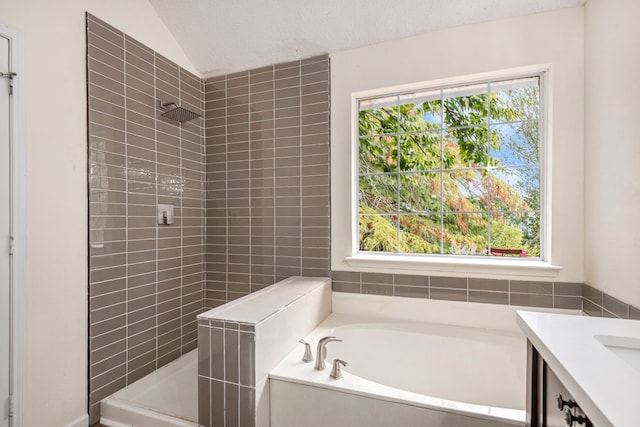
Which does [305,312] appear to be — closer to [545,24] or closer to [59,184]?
[59,184]

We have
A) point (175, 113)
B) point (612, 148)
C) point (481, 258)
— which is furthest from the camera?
point (175, 113)

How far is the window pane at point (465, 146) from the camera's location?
7.73 feet

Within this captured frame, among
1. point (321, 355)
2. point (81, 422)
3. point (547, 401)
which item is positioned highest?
point (547, 401)

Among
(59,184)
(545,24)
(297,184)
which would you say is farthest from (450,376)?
(59,184)

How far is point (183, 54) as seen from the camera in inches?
97.4

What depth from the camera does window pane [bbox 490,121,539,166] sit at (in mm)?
2062

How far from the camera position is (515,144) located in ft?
6.98

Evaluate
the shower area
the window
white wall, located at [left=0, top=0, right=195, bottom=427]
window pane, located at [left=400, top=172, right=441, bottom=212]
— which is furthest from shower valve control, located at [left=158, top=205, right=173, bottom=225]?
window pane, located at [left=400, top=172, right=441, bottom=212]

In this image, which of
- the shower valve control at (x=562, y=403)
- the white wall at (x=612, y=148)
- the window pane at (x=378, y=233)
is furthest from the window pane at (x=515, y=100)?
the shower valve control at (x=562, y=403)

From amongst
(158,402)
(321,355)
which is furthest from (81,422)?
(321,355)

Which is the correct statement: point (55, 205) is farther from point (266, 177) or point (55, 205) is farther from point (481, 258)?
point (481, 258)

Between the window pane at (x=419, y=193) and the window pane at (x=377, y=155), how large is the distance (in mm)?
160

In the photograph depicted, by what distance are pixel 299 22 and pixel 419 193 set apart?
1498mm

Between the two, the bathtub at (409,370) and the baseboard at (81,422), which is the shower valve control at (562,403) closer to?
the bathtub at (409,370)
